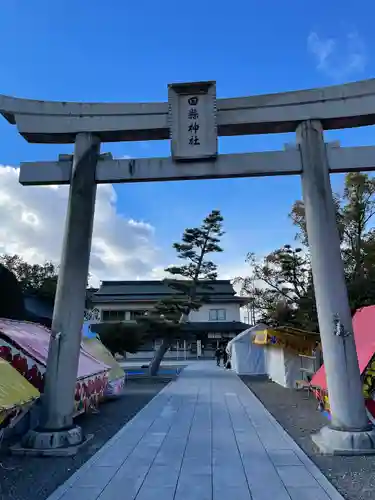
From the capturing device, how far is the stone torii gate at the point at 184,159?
253 inches

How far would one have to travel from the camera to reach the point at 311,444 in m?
6.37

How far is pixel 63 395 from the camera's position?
635 cm

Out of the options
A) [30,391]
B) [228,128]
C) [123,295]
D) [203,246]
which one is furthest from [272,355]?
[123,295]

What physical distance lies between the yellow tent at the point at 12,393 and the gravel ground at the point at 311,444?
3.81 m

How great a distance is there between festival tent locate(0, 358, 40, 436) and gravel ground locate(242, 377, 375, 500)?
3.81 meters

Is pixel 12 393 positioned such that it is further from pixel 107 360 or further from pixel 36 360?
pixel 107 360

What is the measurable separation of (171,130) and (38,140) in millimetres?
2625

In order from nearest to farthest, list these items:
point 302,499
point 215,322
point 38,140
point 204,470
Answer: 1. point 302,499
2. point 204,470
3. point 38,140
4. point 215,322

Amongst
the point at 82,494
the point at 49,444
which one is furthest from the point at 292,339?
the point at 82,494

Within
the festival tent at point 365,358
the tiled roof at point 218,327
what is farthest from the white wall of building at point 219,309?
the festival tent at point 365,358

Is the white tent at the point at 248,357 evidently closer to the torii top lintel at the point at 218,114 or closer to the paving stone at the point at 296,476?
the torii top lintel at the point at 218,114

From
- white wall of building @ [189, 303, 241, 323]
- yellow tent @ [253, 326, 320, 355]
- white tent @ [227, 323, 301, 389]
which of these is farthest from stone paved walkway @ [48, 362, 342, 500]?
white wall of building @ [189, 303, 241, 323]

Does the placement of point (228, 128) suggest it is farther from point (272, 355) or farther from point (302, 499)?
point (272, 355)

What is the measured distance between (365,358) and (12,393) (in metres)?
5.74
